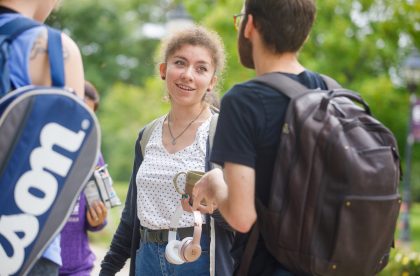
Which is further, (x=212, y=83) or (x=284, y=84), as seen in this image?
(x=212, y=83)

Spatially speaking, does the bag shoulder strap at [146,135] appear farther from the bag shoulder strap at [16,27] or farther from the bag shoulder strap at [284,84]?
the bag shoulder strap at [16,27]

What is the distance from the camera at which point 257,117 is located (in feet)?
9.53

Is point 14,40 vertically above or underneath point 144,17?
above

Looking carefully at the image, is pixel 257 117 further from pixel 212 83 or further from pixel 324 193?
pixel 212 83

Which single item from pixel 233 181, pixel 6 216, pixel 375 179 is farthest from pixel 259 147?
pixel 6 216

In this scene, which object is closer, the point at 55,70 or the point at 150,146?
the point at 55,70

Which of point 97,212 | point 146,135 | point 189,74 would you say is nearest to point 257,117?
point 189,74

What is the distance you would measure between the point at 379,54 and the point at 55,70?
63.8 ft

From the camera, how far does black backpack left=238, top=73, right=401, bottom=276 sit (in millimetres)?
2846

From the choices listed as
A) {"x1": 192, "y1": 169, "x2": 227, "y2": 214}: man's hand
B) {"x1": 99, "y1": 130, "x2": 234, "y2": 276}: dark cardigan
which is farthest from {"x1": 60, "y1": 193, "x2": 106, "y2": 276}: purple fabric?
{"x1": 192, "y1": 169, "x2": 227, "y2": 214}: man's hand

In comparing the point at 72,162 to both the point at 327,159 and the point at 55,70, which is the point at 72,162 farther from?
the point at 327,159

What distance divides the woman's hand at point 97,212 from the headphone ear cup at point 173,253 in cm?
124

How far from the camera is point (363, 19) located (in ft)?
70.2

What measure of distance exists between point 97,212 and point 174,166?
1092mm
